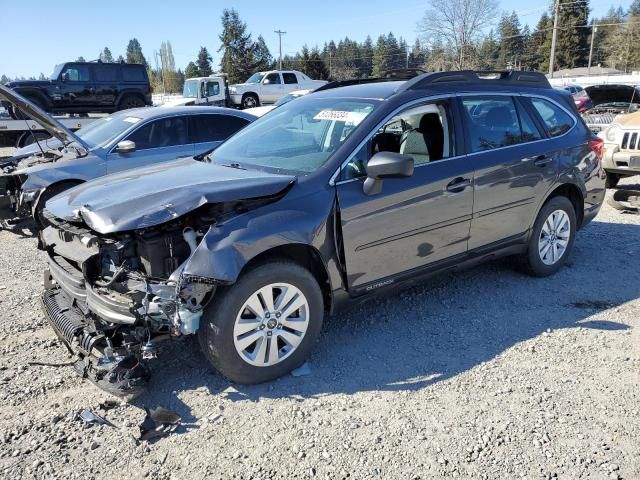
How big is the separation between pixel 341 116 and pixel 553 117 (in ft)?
7.60

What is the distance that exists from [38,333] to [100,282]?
4.03ft

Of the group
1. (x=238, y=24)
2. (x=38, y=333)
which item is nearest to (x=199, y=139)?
(x=38, y=333)

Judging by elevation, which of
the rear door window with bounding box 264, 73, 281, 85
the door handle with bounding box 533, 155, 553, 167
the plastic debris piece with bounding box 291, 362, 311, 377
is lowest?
the plastic debris piece with bounding box 291, 362, 311, 377

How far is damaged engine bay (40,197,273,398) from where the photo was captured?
9.46ft

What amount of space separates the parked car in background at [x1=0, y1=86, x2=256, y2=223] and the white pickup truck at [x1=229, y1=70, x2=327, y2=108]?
1968cm

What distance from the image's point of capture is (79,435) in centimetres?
280

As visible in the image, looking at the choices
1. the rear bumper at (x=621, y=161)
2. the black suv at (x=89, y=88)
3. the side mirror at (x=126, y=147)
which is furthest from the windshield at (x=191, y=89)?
the rear bumper at (x=621, y=161)

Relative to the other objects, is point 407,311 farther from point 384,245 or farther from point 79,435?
point 79,435

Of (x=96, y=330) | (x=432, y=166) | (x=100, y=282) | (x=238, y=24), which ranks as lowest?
(x=96, y=330)

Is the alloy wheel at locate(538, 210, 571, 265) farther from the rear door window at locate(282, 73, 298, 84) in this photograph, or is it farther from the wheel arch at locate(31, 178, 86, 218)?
the rear door window at locate(282, 73, 298, 84)

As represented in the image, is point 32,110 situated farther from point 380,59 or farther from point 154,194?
point 380,59

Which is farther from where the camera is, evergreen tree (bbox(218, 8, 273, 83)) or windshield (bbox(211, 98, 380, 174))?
evergreen tree (bbox(218, 8, 273, 83))

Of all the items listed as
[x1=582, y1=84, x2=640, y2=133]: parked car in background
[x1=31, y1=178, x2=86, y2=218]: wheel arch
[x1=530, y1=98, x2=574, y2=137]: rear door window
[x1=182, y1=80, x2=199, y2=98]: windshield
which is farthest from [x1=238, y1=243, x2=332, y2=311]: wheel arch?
[x1=182, y1=80, x2=199, y2=98]: windshield

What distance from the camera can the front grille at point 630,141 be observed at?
759cm
